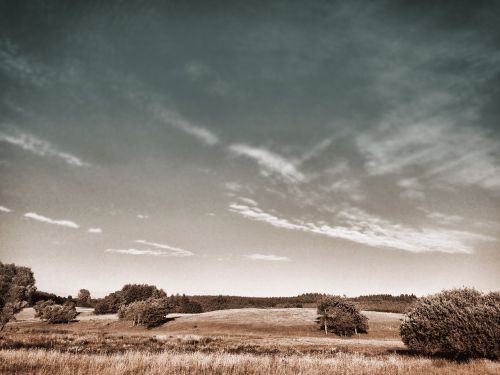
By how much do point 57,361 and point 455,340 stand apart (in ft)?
65.8

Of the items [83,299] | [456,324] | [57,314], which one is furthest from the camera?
[83,299]

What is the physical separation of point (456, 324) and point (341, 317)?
53.4m

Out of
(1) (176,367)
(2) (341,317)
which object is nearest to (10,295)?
(1) (176,367)

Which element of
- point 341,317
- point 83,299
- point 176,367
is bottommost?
point 83,299

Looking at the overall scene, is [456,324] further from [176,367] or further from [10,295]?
[10,295]

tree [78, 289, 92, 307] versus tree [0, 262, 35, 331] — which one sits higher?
tree [0, 262, 35, 331]

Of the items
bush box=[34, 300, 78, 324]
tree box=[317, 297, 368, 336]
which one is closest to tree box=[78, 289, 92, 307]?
bush box=[34, 300, 78, 324]

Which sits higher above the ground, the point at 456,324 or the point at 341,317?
the point at 456,324

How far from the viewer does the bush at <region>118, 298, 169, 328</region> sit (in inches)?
3155

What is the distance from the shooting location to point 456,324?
1848cm

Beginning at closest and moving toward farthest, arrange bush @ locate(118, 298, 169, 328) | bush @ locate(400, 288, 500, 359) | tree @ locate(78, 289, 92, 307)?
bush @ locate(400, 288, 500, 359)
bush @ locate(118, 298, 169, 328)
tree @ locate(78, 289, 92, 307)

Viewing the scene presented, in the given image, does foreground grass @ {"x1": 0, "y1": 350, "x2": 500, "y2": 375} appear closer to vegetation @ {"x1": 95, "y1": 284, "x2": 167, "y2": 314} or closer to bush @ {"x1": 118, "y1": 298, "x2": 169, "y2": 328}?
bush @ {"x1": 118, "y1": 298, "x2": 169, "y2": 328}

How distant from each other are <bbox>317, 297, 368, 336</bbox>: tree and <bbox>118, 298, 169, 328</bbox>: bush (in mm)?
40747

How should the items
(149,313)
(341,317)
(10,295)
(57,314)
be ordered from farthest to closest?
1. (57,314)
2. (149,313)
3. (341,317)
4. (10,295)
